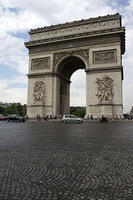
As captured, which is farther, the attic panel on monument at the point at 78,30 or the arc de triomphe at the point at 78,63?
the attic panel on monument at the point at 78,30

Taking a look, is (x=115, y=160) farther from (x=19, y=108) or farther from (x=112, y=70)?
(x=19, y=108)

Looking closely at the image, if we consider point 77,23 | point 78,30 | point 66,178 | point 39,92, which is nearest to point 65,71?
point 39,92

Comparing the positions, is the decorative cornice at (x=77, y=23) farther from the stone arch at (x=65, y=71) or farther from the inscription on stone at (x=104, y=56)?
the inscription on stone at (x=104, y=56)

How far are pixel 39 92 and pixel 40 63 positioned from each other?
17.3 feet

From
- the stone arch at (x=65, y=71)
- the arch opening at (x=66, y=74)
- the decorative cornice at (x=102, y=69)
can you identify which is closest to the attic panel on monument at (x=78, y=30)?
the stone arch at (x=65, y=71)

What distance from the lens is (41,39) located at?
34.8 metres

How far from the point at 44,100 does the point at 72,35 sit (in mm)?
11670

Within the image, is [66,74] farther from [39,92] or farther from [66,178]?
[66,178]

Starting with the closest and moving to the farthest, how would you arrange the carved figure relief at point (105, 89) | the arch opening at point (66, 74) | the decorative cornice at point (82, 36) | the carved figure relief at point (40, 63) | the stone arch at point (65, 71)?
the carved figure relief at point (105, 89), the decorative cornice at point (82, 36), the stone arch at point (65, 71), the carved figure relief at point (40, 63), the arch opening at point (66, 74)

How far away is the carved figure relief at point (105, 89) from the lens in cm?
2870

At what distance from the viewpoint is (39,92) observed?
33.2m

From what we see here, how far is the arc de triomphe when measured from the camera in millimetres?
29033

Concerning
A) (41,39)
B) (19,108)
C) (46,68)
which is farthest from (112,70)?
(19,108)

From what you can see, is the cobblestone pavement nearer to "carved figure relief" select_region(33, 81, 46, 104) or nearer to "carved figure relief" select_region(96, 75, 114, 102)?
"carved figure relief" select_region(96, 75, 114, 102)
